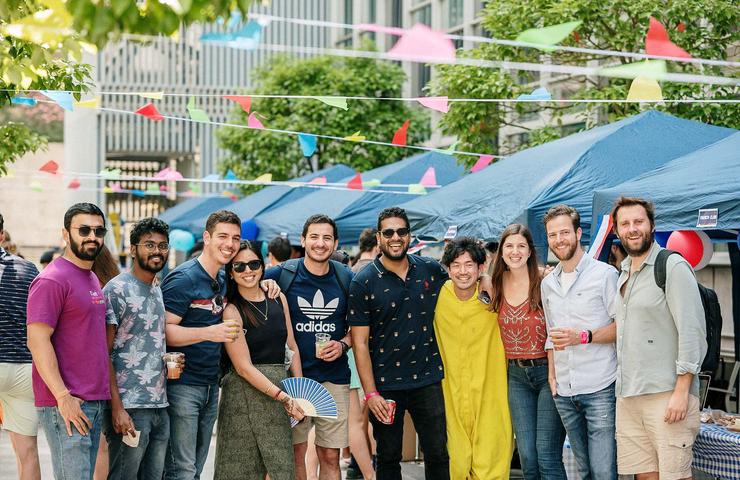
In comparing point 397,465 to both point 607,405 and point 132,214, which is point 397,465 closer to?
point 607,405

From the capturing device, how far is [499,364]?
7.71m

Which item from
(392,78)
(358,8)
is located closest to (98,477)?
(392,78)

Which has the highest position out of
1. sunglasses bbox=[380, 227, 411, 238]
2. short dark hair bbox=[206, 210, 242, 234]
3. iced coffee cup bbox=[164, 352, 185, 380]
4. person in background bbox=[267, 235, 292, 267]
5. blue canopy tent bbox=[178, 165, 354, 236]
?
blue canopy tent bbox=[178, 165, 354, 236]

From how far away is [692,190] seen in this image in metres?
7.50

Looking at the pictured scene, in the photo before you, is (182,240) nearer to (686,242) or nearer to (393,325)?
(686,242)

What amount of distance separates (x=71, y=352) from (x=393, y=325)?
220 centimetres

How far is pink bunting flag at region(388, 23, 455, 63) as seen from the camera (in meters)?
6.38

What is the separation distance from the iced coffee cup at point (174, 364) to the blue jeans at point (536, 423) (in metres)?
2.24

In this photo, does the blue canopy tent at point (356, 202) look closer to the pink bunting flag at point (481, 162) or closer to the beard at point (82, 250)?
the pink bunting flag at point (481, 162)

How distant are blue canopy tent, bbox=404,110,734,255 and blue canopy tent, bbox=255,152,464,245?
13.6ft

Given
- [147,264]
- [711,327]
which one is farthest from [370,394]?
[711,327]

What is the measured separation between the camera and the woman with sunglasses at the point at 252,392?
276 inches

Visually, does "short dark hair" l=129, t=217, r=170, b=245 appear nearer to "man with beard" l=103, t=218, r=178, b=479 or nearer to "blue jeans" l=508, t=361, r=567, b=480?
"man with beard" l=103, t=218, r=178, b=479

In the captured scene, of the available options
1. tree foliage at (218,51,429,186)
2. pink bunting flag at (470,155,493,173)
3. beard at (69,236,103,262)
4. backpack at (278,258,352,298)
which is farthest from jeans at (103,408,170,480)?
tree foliage at (218,51,429,186)
